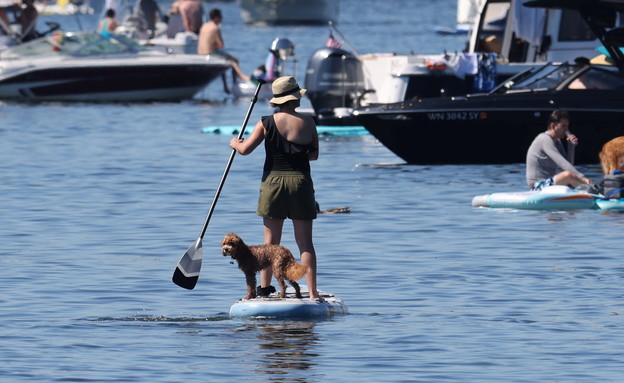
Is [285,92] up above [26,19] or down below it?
above

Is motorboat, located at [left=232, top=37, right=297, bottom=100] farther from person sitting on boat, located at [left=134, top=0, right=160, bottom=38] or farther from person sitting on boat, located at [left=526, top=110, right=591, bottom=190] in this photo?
person sitting on boat, located at [left=526, top=110, right=591, bottom=190]

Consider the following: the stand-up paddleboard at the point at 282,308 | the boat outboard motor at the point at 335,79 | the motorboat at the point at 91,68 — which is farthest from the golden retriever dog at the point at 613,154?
the motorboat at the point at 91,68

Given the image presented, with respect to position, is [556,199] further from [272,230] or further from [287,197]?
[287,197]

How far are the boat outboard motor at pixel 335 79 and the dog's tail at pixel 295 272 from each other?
18.2 m

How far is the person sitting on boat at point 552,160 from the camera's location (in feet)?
62.3

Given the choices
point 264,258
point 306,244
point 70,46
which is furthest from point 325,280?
point 70,46

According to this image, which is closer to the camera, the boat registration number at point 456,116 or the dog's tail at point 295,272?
the dog's tail at point 295,272

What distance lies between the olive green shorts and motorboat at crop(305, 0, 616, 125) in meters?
15.1

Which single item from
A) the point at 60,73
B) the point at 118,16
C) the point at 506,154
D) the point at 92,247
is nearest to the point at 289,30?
the point at 118,16

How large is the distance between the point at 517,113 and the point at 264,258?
12.2m

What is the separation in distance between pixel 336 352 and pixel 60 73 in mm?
28690

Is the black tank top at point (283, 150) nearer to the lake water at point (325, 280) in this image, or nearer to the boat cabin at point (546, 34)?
the lake water at point (325, 280)

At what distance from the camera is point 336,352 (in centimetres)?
1088

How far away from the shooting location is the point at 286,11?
11188 cm
